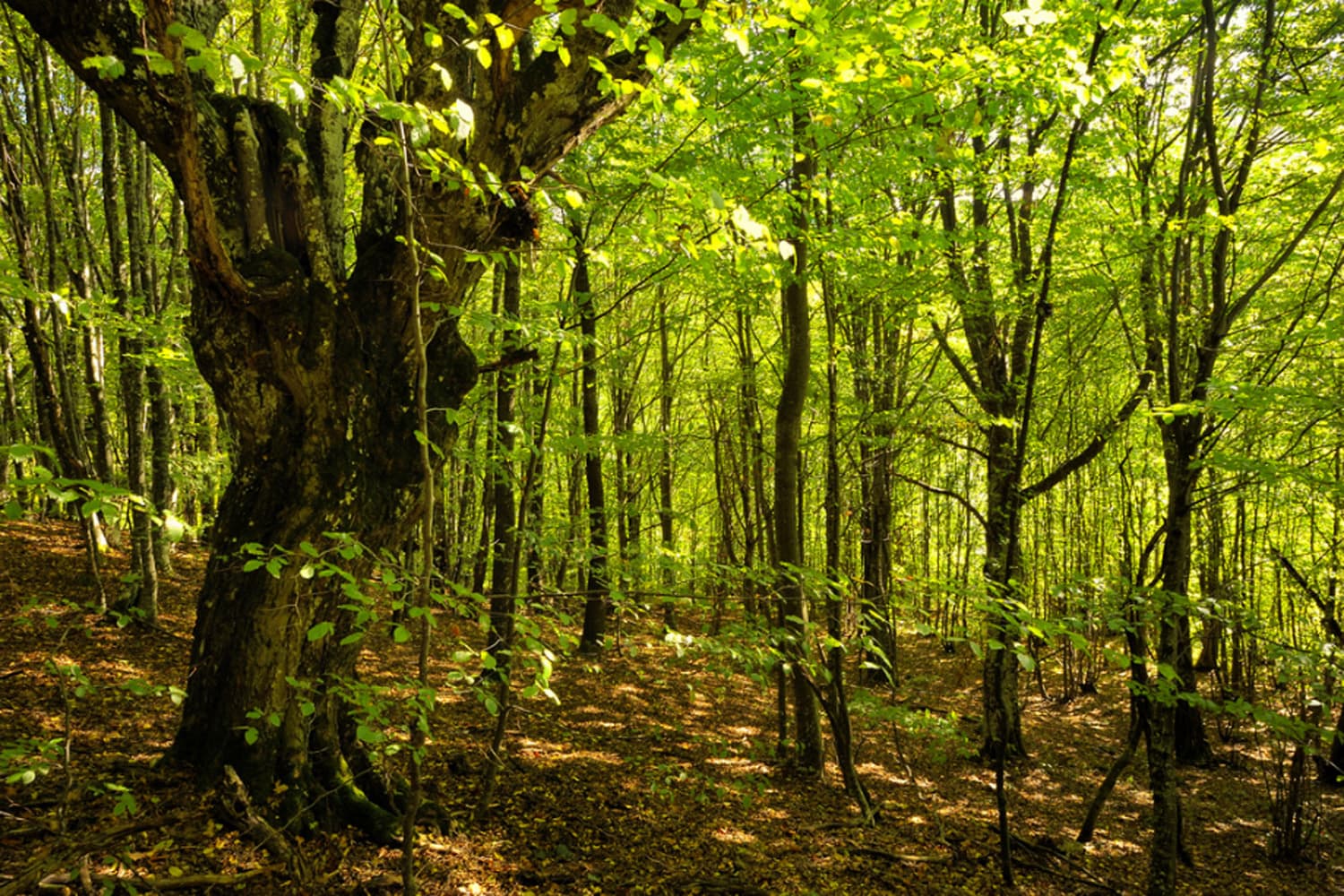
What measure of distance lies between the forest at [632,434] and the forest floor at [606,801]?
45mm

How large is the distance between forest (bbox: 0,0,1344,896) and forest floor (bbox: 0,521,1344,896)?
1.8 inches

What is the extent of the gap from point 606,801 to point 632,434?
170 inches

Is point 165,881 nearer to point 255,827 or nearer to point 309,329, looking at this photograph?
point 255,827

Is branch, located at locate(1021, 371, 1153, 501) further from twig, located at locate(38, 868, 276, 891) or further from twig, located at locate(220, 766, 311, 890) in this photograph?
twig, located at locate(38, 868, 276, 891)

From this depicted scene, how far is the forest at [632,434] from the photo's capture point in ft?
10.5

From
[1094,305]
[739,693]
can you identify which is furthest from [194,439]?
[1094,305]

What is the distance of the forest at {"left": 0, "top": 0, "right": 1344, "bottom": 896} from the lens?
3191 millimetres

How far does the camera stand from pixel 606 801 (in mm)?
5742

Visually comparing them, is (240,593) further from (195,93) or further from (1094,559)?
(1094,559)

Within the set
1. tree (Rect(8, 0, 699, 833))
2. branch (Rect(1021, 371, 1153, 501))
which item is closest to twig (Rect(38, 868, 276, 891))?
tree (Rect(8, 0, 699, 833))

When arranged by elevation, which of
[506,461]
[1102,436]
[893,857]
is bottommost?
[893,857]

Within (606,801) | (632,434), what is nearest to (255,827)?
(606,801)

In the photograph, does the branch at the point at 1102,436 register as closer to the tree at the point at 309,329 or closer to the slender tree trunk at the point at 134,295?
the tree at the point at 309,329

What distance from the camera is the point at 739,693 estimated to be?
11.2m
